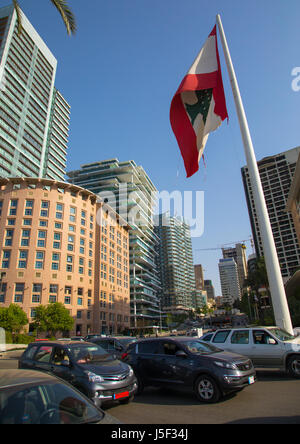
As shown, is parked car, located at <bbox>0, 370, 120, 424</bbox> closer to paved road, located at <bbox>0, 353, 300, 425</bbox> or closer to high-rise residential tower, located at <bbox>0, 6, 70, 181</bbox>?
paved road, located at <bbox>0, 353, 300, 425</bbox>

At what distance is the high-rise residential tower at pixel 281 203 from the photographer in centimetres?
12100

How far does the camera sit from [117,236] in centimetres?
7706

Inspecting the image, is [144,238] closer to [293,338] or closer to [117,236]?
[117,236]

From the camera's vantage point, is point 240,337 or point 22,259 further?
point 22,259

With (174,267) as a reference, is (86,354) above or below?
below

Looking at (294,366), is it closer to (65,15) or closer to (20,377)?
(20,377)

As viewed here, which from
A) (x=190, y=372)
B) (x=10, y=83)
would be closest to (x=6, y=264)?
(x=190, y=372)

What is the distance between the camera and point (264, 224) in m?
12.4

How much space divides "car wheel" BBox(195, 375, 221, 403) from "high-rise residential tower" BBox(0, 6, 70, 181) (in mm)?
78356

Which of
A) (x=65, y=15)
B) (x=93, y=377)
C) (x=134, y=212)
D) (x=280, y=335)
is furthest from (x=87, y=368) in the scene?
(x=134, y=212)

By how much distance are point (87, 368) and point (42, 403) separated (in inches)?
160

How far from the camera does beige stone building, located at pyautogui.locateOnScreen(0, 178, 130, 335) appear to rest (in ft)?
171

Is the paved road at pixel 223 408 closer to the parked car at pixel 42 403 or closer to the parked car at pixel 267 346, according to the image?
the parked car at pixel 267 346

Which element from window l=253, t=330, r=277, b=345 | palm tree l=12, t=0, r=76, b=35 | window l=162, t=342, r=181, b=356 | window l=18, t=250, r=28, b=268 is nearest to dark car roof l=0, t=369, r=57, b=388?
window l=162, t=342, r=181, b=356
